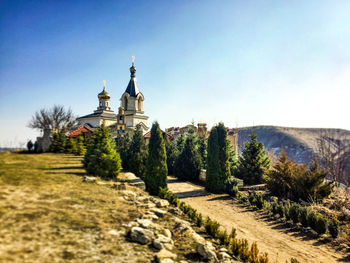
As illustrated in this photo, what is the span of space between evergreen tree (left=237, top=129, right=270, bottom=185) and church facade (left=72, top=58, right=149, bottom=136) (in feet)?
77.1

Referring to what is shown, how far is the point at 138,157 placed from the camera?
15000 millimetres

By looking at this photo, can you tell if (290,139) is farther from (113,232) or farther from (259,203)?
(113,232)

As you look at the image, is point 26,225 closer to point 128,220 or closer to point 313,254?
point 128,220

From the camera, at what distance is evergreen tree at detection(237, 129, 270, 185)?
52.1 ft

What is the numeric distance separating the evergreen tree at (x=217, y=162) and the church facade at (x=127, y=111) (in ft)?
78.9

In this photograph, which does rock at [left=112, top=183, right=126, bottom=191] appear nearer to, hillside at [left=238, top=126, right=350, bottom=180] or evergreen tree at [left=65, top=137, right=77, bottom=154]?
evergreen tree at [left=65, top=137, right=77, bottom=154]

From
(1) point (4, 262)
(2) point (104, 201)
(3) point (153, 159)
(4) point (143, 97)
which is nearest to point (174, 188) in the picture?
(3) point (153, 159)

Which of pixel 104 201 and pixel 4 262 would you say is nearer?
pixel 4 262

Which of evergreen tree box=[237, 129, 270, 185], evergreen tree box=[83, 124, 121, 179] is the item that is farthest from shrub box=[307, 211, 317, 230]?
evergreen tree box=[83, 124, 121, 179]

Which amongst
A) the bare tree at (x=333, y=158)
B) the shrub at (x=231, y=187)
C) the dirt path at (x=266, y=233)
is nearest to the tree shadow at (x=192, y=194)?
the dirt path at (x=266, y=233)

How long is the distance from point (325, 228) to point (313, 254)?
67.9 inches

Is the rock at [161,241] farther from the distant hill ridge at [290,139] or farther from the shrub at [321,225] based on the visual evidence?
the distant hill ridge at [290,139]

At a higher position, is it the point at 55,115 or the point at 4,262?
the point at 55,115

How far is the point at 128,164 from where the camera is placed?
599 inches
